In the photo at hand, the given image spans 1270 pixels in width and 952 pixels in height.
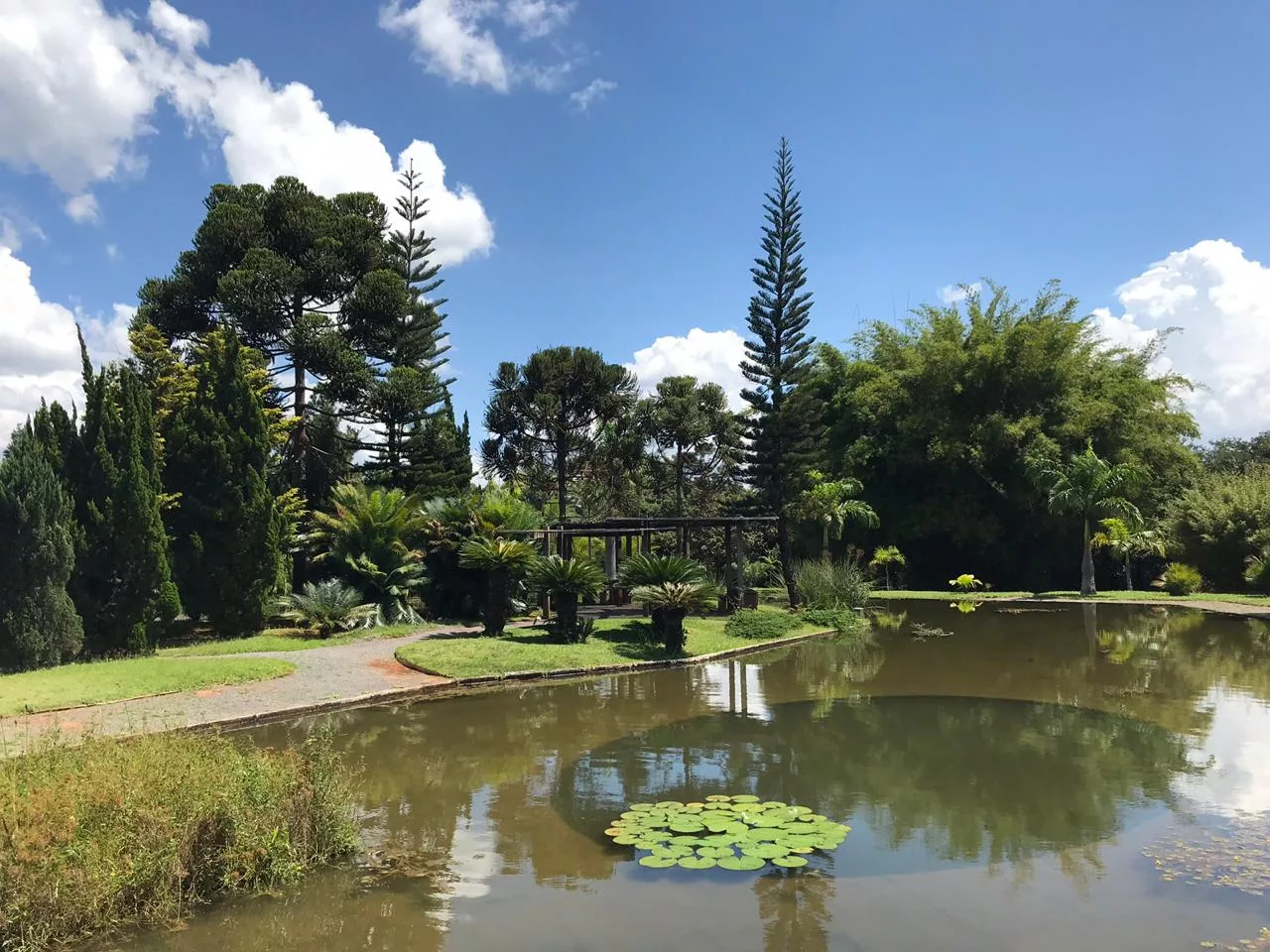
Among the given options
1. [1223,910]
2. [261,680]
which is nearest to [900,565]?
[261,680]

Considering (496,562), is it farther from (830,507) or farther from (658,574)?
(830,507)

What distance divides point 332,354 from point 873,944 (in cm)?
1640

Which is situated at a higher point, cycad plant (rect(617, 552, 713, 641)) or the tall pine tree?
the tall pine tree

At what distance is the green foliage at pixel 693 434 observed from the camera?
87.0 feet

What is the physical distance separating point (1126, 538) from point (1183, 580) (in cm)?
154

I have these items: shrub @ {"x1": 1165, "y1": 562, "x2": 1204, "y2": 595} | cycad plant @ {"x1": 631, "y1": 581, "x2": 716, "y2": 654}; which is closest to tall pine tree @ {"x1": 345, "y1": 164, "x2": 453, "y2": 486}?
cycad plant @ {"x1": 631, "y1": 581, "x2": 716, "y2": 654}

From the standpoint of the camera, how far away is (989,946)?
356 cm

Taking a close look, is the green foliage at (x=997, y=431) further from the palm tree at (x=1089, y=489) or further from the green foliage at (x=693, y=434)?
the green foliage at (x=693, y=434)

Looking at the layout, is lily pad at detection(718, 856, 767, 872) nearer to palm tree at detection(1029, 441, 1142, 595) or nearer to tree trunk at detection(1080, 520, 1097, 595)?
palm tree at detection(1029, 441, 1142, 595)

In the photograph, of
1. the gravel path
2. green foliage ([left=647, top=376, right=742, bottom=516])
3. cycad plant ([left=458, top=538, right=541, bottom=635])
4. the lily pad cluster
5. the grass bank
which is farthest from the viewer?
green foliage ([left=647, top=376, right=742, bottom=516])

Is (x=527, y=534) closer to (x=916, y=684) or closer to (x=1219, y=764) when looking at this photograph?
(x=916, y=684)

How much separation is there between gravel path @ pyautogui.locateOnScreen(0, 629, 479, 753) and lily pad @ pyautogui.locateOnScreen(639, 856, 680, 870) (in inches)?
150

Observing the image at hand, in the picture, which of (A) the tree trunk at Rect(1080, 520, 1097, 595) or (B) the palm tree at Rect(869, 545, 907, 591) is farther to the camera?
(B) the palm tree at Rect(869, 545, 907, 591)

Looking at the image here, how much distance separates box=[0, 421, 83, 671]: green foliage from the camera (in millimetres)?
8781
